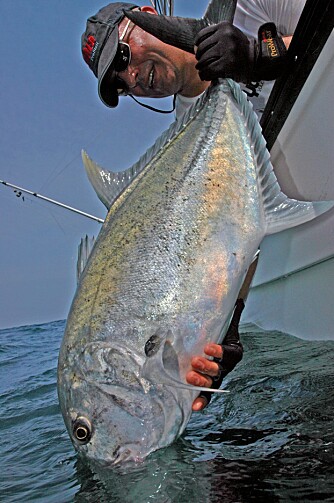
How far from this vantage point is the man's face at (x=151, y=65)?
318cm

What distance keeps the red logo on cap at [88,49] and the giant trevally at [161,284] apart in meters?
1.46

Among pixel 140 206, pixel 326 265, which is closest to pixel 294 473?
pixel 140 206

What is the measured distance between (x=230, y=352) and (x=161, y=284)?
398mm

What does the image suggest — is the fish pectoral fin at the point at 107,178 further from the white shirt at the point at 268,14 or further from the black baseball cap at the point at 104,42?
the white shirt at the point at 268,14

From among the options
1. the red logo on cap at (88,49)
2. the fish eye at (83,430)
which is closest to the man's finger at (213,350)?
the fish eye at (83,430)

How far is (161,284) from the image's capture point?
1881mm

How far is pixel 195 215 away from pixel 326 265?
4.71 ft

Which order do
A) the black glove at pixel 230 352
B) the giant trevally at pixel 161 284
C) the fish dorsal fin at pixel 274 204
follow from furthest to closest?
the fish dorsal fin at pixel 274 204 < the black glove at pixel 230 352 < the giant trevally at pixel 161 284

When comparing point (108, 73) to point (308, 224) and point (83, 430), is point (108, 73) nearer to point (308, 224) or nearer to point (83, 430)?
point (308, 224)

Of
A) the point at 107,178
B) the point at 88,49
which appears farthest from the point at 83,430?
the point at 88,49

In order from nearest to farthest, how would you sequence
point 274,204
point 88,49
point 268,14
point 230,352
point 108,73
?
point 230,352 < point 274,204 < point 268,14 < point 108,73 < point 88,49

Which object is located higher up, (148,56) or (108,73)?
(148,56)

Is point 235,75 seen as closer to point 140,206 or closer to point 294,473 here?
point 140,206

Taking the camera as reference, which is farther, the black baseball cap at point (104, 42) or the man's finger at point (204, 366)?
the black baseball cap at point (104, 42)
